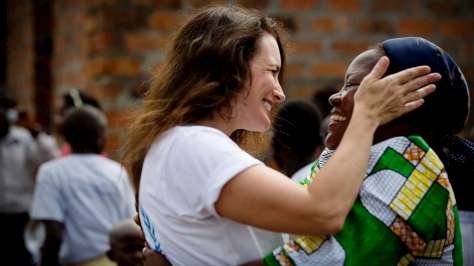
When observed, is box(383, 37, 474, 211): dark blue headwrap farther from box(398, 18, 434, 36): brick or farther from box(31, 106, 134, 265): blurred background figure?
box(398, 18, 434, 36): brick

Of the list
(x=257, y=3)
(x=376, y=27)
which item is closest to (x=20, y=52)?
(x=257, y=3)

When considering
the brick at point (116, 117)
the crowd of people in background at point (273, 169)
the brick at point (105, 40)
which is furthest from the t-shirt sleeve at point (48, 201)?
the crowd of people in background at point (273, 169)

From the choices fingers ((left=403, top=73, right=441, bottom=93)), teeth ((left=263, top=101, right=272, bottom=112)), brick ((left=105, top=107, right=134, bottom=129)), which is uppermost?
fingers ((left=403, top=73, right=441, bottom=93))

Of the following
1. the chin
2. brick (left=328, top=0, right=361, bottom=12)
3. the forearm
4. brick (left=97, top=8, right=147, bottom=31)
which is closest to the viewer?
the forearm

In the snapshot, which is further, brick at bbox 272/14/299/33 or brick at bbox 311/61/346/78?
brick at bbox 311/61/346/78

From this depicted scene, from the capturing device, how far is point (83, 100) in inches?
206

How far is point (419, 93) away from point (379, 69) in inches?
4.1

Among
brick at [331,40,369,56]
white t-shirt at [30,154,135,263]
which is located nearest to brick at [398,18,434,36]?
brick at [331,40,369,56]

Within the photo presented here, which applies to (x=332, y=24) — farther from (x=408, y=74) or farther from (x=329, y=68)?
(x=408, y=74)

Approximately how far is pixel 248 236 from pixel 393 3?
374 centimetres

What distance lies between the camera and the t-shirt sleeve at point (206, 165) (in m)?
1.79

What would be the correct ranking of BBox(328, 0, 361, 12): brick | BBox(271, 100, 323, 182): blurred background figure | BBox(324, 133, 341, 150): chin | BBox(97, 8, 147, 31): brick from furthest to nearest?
BBox(328, 0, 361, 12): brick, BBox(97, 8, 147, 31): brick, BBox(271, 100, 323, 182): blurred background figure, BBox(324, 133, 341, 150): chin

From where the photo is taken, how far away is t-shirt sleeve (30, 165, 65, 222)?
4336mm

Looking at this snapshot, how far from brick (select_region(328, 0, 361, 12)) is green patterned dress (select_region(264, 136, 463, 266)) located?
A: 3.49 meters
